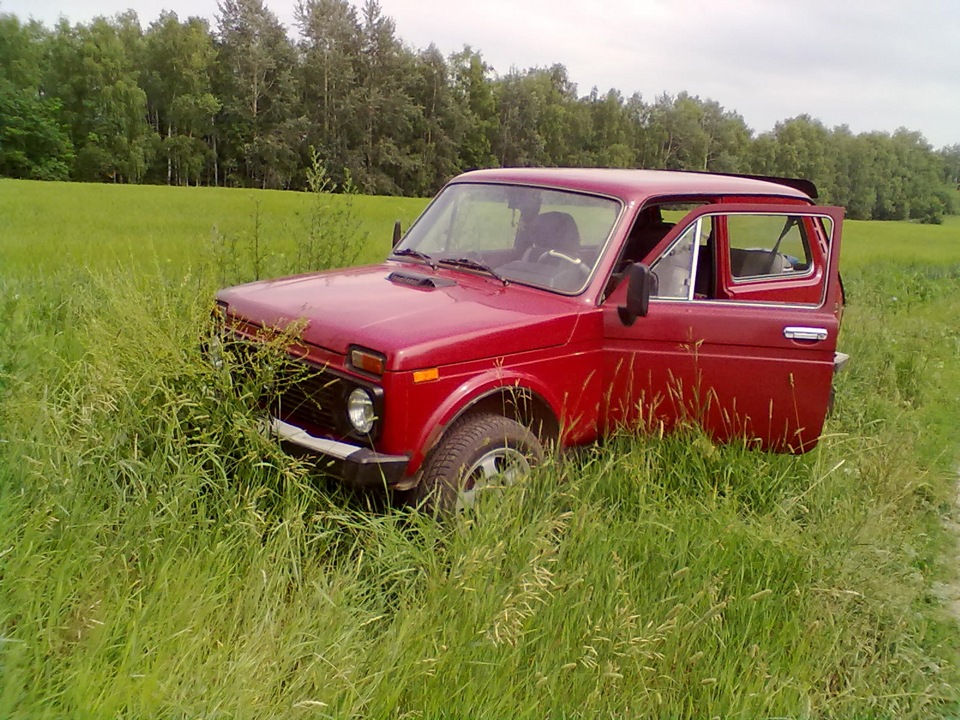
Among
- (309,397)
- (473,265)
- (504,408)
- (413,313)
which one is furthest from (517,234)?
(309,397)

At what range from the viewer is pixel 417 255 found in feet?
17.2

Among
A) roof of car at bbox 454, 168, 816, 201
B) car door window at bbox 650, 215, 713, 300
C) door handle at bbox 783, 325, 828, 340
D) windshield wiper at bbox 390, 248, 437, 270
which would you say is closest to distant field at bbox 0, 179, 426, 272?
windshield wiper at bbox 390, 248, 437, 270

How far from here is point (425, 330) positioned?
370 centimetres

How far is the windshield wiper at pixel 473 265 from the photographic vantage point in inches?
184

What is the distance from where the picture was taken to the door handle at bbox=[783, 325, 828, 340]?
4.50 m

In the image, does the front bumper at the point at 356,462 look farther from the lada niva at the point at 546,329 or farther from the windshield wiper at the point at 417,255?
the windshield wiper at the point at 417,255

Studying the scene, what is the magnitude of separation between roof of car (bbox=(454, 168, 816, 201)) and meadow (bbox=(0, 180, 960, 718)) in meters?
1.56

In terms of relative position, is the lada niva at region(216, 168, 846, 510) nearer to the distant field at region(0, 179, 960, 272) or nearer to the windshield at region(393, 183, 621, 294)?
the windshield at region(393, 183, 621, 294)

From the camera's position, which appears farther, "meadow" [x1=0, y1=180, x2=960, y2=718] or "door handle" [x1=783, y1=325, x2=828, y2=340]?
"door handle" [x1=783, y1=325, x2=828, y2=340]

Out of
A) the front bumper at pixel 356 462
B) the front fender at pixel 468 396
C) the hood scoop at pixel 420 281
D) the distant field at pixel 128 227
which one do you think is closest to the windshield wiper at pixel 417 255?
the hood scoop at pixel 420 281

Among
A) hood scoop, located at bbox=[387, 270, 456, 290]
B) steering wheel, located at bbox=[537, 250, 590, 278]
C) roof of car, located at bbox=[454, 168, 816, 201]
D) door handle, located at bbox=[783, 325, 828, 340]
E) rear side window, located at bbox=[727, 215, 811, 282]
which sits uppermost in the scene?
roof of car, located at bbox=[454, 168, 816, 201]

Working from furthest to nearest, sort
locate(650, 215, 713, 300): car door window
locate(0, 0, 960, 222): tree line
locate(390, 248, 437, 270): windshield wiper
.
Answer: locate(0, 0, 960, 222): tree line < locate(390, 248, 437, 270): windshield wiper < locate(650, 215, 713, 300): car door window

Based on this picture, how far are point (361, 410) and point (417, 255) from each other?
6.05ft

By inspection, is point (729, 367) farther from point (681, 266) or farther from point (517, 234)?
point (517, 234)
